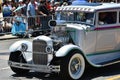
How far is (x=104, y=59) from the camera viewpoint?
8977 millimetres

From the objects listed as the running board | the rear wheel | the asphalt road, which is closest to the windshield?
the running board

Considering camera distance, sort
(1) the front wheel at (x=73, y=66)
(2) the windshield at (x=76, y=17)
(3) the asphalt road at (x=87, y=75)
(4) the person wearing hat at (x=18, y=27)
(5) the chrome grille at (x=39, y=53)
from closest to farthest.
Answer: (1) the front wheel at (x=73, y=66)
(5) the chrome grille at (x=39, y=53)
(3) the asphalt road at (x=87, y=75)
(2) the windshield at (x=76, y=17)
(4) the person wearing hat at (x=18, y=27)

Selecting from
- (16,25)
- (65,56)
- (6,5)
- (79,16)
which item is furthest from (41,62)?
(6,5)

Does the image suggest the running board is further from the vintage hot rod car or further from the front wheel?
the front wheel

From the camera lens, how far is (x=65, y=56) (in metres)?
7.66

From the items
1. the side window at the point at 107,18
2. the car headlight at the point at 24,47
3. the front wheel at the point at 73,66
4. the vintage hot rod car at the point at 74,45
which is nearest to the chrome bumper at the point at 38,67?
the vintage hot rod car at the point at 74,45

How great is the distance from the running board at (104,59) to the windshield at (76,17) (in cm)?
84

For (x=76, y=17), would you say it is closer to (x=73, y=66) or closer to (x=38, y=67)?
(x=73, y=66)

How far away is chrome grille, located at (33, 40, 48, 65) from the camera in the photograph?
807 cm

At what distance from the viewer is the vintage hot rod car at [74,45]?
7.86m

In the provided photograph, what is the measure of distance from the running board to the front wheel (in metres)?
0.41

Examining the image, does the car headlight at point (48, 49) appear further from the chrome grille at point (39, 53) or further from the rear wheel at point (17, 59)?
the rear wheel at point (17, 59)

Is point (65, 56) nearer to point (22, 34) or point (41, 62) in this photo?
point (41, 62)

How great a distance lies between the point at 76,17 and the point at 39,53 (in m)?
1.55
